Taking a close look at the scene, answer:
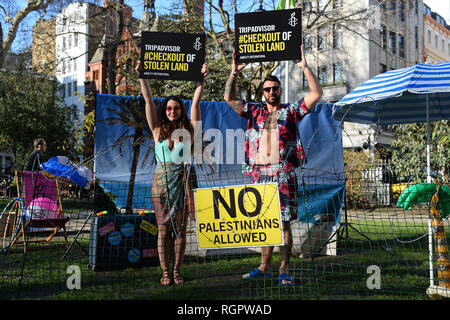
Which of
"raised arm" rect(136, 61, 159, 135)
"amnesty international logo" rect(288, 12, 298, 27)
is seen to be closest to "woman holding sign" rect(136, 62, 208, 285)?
"raised arm" rect(136, 61, 159, 135)

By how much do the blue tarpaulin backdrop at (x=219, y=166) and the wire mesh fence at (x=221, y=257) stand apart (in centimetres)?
5

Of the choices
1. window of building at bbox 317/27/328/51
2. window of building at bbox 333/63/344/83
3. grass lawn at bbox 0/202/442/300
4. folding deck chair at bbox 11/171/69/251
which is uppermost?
window of building at bbox 333/63/344/83

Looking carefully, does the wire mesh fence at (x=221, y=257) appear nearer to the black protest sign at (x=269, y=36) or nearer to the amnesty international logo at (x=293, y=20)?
the black protest sign at (x=269, y=36)

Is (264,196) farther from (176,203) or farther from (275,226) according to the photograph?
(176,203)

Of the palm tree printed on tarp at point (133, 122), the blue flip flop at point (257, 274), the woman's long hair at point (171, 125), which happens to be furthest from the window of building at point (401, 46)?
the blue flip flop at point (257, 274)

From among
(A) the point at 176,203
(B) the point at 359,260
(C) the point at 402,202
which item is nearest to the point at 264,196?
(A) the point at 176,203

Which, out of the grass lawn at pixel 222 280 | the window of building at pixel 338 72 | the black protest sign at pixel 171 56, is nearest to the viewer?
the grass lawn at pixel 222 280

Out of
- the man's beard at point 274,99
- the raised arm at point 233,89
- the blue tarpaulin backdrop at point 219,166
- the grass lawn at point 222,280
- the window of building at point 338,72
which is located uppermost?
the window of building at point 338,72

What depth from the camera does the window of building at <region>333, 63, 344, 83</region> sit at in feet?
99.3

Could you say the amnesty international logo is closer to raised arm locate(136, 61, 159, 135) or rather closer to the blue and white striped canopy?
the blue and white striped canopy

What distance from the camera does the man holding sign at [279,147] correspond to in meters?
4.12

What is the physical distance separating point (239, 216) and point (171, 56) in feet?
6.83

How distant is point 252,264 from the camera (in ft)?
17.1

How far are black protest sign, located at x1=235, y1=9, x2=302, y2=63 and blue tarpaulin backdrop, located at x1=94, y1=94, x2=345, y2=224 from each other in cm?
175
